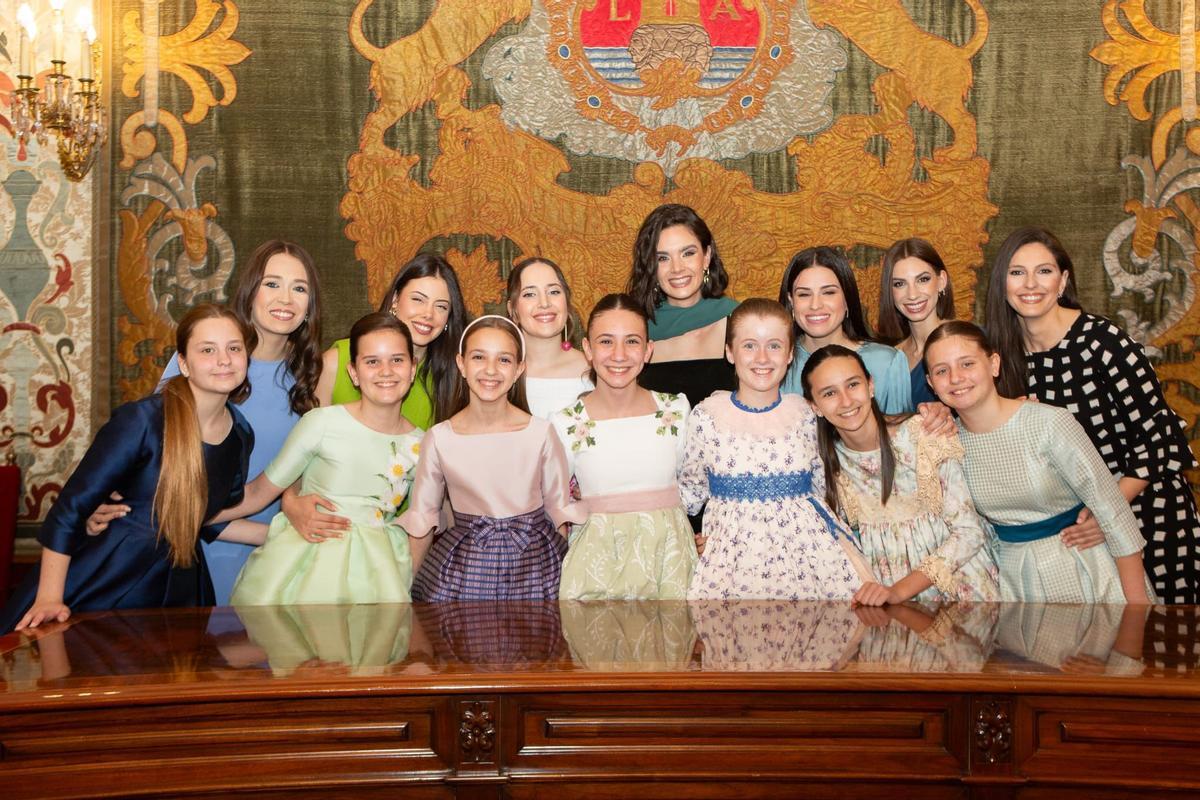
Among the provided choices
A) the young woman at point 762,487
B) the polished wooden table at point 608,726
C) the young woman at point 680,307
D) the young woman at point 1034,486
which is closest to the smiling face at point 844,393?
the young woman at point 762,487

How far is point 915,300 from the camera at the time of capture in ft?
11.4

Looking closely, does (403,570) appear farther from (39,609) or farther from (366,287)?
(366,287)

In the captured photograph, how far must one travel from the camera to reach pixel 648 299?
11.9ft

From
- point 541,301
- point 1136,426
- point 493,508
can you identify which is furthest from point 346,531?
point 1136,426

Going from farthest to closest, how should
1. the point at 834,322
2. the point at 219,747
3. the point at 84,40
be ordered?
the point at 84,40
the point at 834,322
the point at 219,747

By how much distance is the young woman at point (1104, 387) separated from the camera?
3236mm

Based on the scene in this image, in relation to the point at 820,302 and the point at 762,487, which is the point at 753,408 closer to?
the point at 762,487

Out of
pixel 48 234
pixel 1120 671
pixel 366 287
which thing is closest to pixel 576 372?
pixel 366 287

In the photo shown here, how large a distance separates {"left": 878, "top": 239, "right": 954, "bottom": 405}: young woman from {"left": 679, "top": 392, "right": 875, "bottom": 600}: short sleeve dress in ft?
1.69

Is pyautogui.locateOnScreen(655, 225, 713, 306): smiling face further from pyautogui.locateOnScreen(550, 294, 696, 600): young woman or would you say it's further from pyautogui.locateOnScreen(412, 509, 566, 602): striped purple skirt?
pyautogui.locateOnScreen(412, 509, 566, 602): striped purple skirt

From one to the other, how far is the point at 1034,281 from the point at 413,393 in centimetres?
202

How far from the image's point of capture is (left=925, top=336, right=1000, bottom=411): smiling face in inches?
118

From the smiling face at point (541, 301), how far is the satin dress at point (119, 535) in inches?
41.4

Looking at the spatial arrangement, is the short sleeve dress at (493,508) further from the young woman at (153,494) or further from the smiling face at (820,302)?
the smiling face at (820,302)
